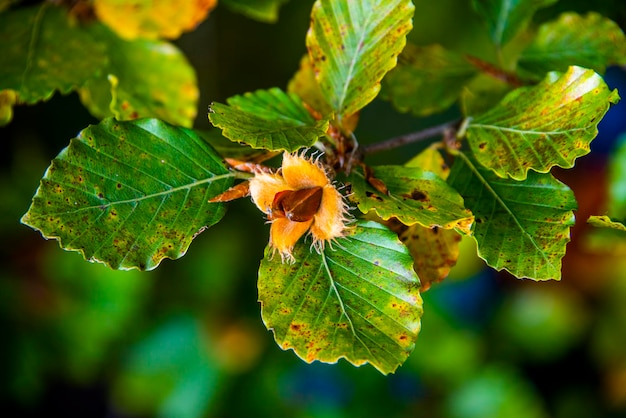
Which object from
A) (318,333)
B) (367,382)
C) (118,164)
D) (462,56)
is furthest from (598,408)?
(118,164)

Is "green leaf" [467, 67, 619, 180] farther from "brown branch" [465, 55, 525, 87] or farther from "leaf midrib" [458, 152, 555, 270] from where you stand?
"brown branch" [465, 55, 525, 87]

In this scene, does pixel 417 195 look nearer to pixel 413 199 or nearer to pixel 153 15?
pixel 413 199

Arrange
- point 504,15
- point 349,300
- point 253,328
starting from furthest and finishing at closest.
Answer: point 253,328, point 504,15, point 349,300

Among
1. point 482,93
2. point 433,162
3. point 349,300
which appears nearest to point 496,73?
point 482,93

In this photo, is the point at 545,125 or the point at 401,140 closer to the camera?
the point at 545,125

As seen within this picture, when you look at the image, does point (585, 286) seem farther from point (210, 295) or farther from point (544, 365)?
point (210, 295)

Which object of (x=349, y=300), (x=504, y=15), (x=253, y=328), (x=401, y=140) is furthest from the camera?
(x=253, y=328)

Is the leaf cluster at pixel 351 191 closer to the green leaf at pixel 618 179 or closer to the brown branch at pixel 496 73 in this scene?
the brown branch at pixel 496 73
